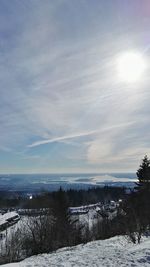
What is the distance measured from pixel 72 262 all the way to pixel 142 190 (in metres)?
23.0

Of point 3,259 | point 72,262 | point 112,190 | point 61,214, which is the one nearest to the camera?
point 72,262

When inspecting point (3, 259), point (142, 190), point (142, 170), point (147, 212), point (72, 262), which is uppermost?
point (142, 170)

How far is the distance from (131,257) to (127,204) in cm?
1586

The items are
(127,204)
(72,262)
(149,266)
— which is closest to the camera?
(149,266)

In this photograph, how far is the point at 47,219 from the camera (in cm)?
3978

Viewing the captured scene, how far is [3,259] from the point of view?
25.5m

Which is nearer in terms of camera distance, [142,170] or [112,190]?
[142,170]

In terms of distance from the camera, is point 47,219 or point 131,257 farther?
point 47,219

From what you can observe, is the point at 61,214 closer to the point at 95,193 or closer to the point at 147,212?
the point at 147,212

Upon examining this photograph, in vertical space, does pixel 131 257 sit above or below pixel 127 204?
below

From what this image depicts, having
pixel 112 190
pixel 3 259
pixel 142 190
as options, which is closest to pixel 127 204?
pixel 142 190

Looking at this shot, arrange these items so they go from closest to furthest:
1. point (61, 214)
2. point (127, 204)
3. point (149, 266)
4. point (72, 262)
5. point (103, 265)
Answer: point (149, 266), point (103, 265), point (72, 262), point (127, 204), point (61, 214)

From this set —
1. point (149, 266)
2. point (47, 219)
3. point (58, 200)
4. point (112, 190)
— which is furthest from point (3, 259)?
point (112, 190)

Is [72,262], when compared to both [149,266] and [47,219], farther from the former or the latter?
[47,219]
